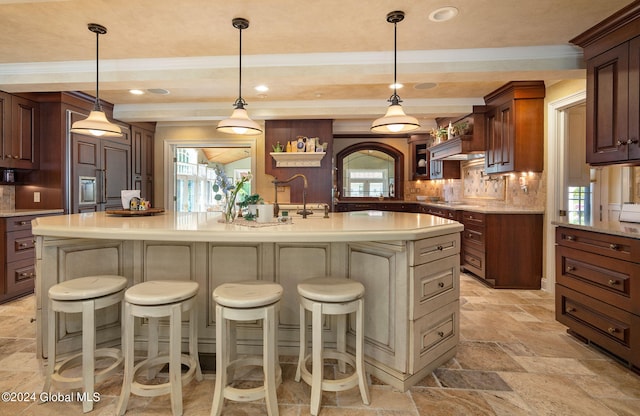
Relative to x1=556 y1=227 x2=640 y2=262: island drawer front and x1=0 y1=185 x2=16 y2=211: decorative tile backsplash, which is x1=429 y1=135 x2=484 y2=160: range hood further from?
x1=0 y1=185 x2=16 y2=211: decorative tile backsplash

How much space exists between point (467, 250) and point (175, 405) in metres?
3.91

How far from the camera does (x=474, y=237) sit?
169 inches

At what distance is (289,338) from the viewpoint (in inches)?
90.9

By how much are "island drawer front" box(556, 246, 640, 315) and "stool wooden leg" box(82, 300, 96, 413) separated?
10.3ft

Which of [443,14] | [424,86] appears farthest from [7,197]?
[424,86]

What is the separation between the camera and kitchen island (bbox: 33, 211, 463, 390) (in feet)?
6.26

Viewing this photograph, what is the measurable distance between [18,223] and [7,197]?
108cm

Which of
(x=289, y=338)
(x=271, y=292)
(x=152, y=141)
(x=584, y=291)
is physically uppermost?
(x=152, y=141)

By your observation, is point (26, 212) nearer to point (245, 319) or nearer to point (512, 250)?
point (245, 319)

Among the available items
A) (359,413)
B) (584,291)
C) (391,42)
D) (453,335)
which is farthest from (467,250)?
(359,413)

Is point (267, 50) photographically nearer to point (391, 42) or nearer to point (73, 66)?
point (391, 42)

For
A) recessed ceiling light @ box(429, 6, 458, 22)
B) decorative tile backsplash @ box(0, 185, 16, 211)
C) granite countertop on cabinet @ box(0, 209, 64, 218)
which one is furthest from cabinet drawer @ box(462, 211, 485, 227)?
decorative tile backsplash @ box(0, 185, 16, 211)

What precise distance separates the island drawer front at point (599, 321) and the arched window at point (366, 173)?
466 cm

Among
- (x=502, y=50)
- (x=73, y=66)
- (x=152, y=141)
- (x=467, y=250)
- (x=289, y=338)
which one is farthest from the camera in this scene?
(x=152, y=141)
